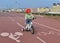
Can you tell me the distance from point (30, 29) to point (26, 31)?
51.8 inches

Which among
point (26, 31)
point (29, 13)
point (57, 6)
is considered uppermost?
point (29, 13)

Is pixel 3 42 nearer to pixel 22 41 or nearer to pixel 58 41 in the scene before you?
pixel 22 41

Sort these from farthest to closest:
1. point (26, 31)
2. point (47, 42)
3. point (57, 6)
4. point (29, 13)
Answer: point (57, 6)
point (26, 31)
point (29, 13)
point (47, 42)

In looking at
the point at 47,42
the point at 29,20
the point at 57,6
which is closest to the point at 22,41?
the point at 47,42

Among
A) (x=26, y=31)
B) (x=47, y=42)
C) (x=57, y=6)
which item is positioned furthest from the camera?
(x=57, y=6)

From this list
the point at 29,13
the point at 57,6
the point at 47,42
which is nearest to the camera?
the point at 47,42

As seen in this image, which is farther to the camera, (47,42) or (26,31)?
(26,31)

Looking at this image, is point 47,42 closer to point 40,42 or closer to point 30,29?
point 40,42

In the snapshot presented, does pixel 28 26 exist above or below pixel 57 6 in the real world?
above

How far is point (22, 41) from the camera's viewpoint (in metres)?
13.9

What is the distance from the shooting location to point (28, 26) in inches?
697

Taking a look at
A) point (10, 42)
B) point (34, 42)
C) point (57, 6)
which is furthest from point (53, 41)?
point (57, 6)

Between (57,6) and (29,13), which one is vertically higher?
(29,13)

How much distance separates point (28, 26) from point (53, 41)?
428 centimetres
